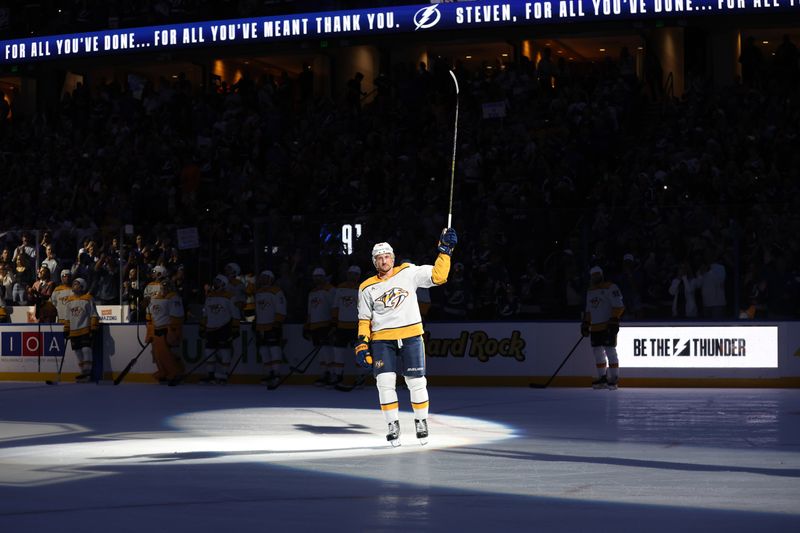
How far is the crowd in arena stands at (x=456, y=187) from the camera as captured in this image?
61.0 feet

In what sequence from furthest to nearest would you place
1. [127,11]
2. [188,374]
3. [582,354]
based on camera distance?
[127,11] < [188,374] < [582,354]

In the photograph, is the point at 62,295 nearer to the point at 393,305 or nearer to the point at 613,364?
the point at 613,364

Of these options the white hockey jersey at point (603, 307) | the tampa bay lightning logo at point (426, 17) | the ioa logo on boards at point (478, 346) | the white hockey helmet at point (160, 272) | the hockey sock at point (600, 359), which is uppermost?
the tampa bay lightning logo at point (426, 17)

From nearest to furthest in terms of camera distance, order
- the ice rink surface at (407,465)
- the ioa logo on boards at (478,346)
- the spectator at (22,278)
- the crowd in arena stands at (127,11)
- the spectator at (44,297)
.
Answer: the ice rink surface at (407,465) → the ioa logo on boards at (478,346) → the spectator at (44,297) → the spectator at (22,278) → the crowd in arena stands at (127,11)

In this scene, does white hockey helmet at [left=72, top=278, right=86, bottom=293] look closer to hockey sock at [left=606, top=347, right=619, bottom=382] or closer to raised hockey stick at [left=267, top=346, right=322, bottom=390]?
raised hockey stick at [left=267, top=346, right=322, bottom=390]

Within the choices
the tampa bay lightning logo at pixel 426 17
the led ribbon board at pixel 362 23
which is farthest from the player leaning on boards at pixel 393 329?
the tampa bay lightning logo at pixel 426 17

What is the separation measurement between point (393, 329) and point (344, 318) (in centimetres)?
768

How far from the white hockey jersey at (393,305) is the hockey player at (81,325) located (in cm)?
1046

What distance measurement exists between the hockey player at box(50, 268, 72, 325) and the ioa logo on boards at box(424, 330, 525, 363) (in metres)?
6.43

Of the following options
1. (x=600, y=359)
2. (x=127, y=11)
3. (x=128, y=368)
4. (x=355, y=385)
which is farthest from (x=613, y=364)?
(x=127, y=11)

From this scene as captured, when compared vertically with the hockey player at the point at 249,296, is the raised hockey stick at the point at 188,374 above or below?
below

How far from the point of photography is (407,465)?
9.84m

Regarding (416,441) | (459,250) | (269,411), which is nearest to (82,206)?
(459,250)

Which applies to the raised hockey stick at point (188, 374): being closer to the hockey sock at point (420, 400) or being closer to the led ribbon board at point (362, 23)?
the hockey sock at point (420, 400)
